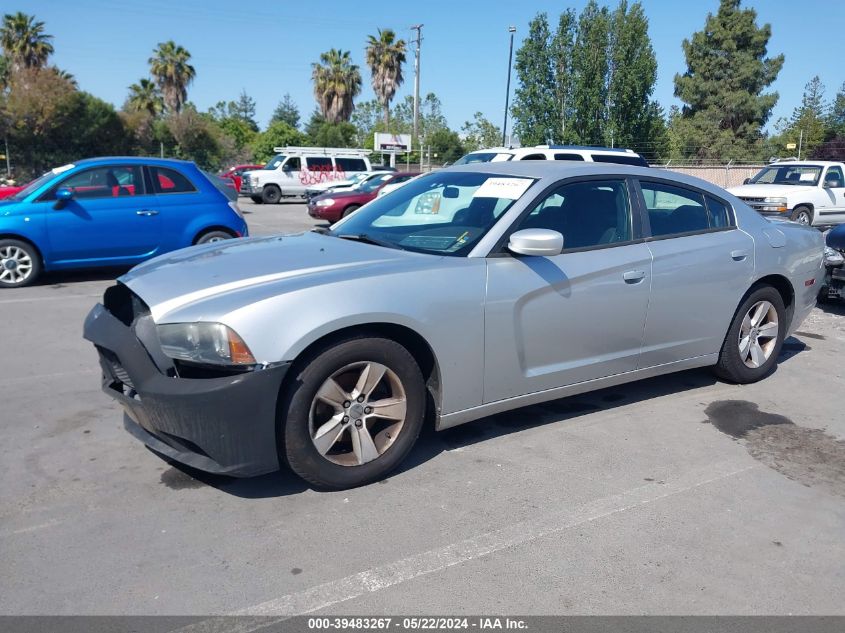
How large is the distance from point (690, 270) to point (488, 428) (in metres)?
1.70

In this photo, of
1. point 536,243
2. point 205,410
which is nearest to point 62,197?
point 205,410

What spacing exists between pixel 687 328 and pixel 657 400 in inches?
23.2

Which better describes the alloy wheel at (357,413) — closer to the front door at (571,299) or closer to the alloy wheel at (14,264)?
the front door at (571,299)

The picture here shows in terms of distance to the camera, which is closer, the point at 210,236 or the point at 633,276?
the point at 633,276

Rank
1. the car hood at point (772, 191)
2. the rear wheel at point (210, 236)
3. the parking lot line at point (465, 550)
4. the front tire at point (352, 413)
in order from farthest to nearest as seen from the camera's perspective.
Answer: the car hood at point (772, 191) < the rear wheel at point (210, 236) < the front tire at point (352, 413) < the parking lot line at point (465, 550)

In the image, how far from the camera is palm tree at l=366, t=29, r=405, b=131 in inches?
2255

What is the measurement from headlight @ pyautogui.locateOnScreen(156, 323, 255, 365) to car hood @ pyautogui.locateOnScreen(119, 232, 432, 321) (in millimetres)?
120

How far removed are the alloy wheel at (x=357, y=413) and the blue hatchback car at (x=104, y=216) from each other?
6.52 metres

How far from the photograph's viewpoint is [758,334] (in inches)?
216

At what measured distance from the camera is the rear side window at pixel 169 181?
9383 mm

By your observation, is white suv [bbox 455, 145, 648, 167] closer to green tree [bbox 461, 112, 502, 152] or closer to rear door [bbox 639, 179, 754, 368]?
rear door [bbox 639, 179, 754, 368]

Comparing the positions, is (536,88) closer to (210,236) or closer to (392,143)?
(392,143)

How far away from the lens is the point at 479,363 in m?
3.95

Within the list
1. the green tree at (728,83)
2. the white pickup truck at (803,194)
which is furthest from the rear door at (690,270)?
the green tree at (728,83)
